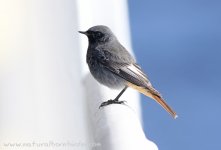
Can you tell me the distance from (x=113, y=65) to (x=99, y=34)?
4 cm

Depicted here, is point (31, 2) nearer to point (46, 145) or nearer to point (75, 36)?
point (75, 36)

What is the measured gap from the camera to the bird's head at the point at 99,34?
0.75m

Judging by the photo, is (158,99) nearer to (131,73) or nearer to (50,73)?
(131,73)

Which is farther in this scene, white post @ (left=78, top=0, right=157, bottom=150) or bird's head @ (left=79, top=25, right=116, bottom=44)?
bird's head @ (left=79, top=25, right=116, bottom=44)

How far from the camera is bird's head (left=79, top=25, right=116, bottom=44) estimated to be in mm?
748

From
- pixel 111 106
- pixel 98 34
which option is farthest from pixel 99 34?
pixel 111 106

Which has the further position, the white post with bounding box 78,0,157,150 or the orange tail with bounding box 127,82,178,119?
Result: the orange tail with bounding box 127,82,178,119

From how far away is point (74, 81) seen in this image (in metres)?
0.79

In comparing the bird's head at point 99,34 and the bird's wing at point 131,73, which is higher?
the bird's head at point 99,34

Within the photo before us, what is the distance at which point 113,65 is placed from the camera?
29.7 inches

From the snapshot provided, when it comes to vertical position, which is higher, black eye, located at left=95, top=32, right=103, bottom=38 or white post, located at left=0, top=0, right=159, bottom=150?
black eye, located at left=95, top=32, right=103, bottom=38

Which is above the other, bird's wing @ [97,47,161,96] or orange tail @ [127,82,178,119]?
bird's wing @ [97,47,161,96]

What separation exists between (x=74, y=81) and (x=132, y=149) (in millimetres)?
238

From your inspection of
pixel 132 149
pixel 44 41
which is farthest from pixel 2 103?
pixel 132 149
